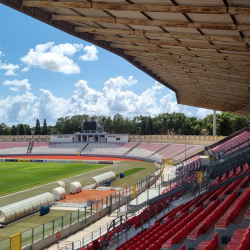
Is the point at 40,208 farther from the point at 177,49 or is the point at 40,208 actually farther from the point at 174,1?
the point at 174,1

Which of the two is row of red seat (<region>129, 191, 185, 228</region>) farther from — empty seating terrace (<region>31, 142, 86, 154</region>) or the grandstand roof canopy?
empty seating terrace (<region>31, 142, 86, 154</region>)

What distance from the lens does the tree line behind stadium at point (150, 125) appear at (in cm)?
9412

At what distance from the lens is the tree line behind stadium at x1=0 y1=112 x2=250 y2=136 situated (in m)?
94.1

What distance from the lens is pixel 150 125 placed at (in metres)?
122

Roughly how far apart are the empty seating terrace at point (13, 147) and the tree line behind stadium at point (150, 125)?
28571 millimetres

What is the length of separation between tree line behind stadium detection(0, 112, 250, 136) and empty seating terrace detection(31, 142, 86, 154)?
33.5 metres

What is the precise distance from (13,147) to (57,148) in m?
12.2

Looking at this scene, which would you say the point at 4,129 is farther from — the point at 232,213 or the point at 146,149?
the point at 232,213

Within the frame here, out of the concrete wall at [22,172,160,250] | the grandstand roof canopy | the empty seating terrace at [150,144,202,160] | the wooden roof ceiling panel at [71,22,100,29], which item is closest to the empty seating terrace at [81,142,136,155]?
the empty seating terrace at [150,144,202,160]

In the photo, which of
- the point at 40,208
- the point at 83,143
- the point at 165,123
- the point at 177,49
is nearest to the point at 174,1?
the point at 177,49

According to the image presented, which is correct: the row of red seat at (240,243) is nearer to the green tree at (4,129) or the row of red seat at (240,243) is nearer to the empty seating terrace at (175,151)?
the empty seating terrace at (175,151)

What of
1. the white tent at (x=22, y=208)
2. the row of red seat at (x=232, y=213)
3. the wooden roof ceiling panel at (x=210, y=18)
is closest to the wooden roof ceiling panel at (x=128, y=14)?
the wooden roof ceiling panel at (x=210, y=18)

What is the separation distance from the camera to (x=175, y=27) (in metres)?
10.1

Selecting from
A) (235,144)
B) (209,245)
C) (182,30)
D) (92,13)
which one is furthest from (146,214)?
(235,144)
